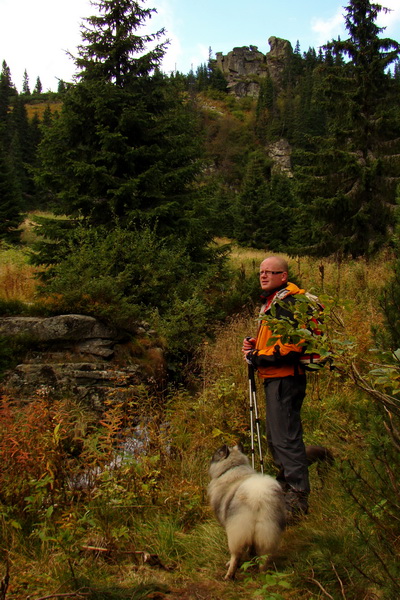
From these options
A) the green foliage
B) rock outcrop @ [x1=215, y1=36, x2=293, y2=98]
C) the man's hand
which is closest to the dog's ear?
the man's hand

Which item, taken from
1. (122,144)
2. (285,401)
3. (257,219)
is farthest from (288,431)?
(257,219)

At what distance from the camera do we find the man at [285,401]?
10.9 feet

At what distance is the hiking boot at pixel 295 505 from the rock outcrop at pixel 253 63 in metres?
126

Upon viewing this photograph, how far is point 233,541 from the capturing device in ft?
8.43

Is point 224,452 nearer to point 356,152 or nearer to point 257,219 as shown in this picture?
point 356,152

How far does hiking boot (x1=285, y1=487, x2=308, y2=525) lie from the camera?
3.20m

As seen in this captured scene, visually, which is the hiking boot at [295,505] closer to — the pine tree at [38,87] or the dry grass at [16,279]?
the dry grass at [16,279]

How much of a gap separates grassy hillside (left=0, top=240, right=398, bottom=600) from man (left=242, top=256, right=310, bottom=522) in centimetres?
22

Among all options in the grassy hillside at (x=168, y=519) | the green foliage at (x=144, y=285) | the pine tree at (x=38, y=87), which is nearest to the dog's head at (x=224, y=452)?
the grassy hillside at (x=168, y=519)

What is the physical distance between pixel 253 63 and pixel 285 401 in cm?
14334

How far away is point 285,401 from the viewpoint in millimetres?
3416

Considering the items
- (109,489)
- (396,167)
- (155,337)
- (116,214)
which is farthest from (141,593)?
(396,167)

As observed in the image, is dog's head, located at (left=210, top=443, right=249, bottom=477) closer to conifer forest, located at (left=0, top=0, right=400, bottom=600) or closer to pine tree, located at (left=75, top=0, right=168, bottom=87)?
conifer forest, located at (left=0, top=0, right=400, bottom=600)

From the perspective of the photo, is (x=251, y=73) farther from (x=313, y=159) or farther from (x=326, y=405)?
(x=326, y=405)
